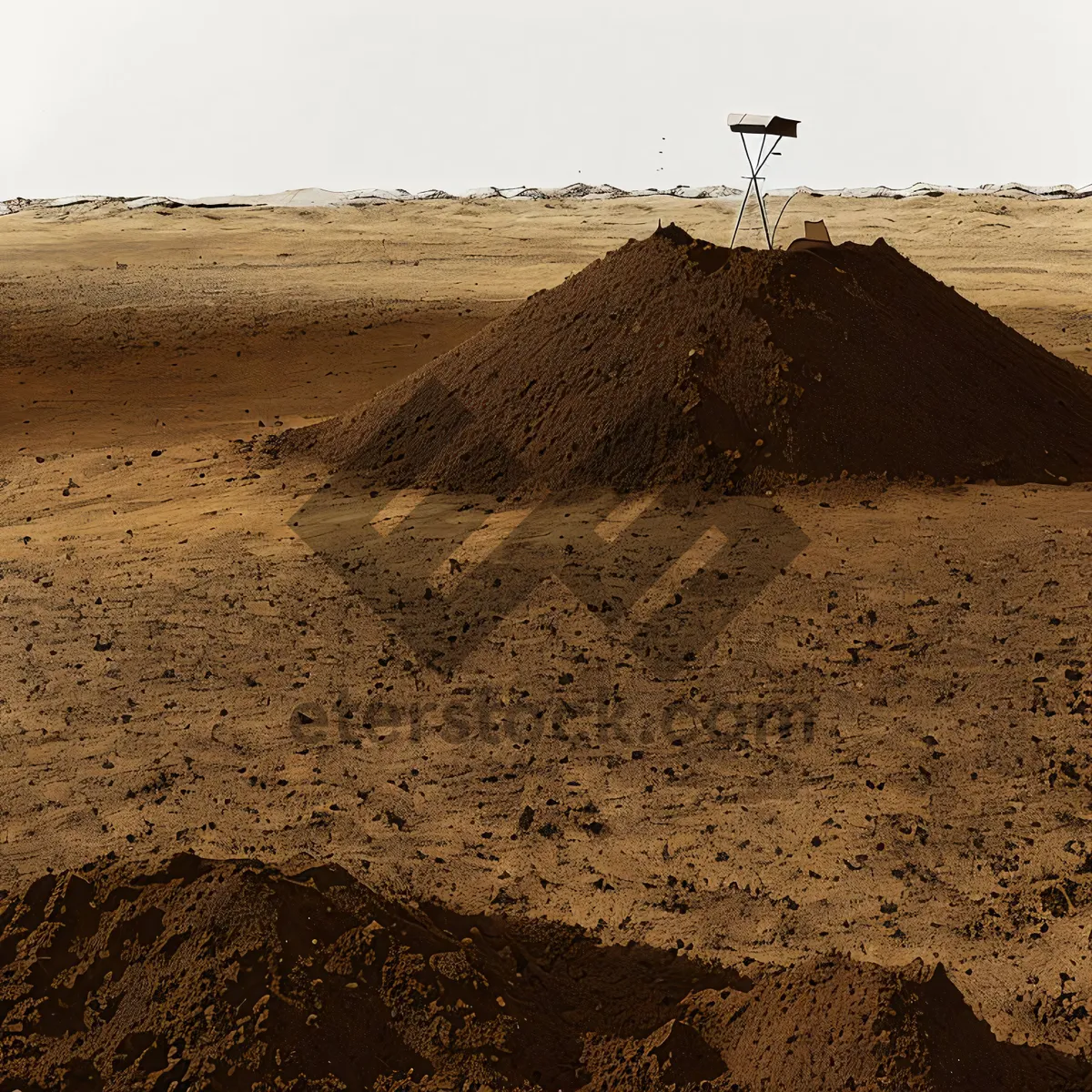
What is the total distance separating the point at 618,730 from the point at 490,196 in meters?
24.4

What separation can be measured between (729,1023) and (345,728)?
2840 mm

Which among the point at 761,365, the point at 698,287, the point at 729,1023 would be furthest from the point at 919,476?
the point at 729,1023

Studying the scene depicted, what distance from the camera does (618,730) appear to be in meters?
5.80

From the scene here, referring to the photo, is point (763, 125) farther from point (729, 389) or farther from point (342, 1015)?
point (342, 1015)

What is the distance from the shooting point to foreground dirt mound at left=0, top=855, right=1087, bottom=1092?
10.6 ft

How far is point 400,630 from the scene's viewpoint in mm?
6773

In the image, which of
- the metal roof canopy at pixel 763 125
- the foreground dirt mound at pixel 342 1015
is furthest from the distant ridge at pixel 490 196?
the foreground dirt mound at pixel 342 1015

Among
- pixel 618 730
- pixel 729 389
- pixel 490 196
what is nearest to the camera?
pixel 618 730

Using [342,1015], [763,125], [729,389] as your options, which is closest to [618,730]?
[342,1015]

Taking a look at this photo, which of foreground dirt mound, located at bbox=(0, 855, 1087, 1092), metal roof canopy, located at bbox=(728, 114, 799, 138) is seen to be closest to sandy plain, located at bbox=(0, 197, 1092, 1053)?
foreground dirt mound, located at bbox=(0, 855, 1087, 1092)

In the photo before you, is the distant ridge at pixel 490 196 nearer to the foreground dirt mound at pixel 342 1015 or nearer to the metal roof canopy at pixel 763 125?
the metal roof canopy at pixel 763 125

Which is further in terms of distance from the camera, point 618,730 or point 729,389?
point 729,389

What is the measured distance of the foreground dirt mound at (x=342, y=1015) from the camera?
322cm

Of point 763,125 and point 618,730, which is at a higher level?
point 763,125
